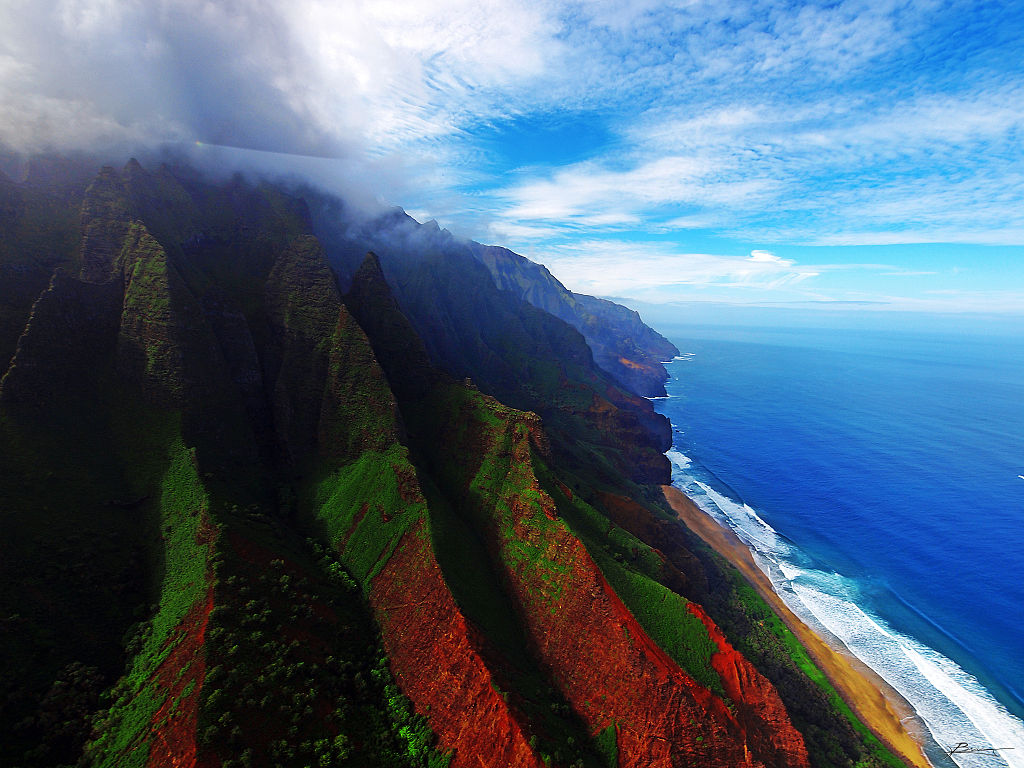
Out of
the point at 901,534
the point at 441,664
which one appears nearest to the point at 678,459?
the point at 901,534

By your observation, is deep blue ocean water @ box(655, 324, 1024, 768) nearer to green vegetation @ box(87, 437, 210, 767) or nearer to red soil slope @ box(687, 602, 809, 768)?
red soil slope @ box(687, 602, 809, 768)

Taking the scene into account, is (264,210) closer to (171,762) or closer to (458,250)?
(171,762)

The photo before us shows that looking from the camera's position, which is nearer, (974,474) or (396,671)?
(396,671)

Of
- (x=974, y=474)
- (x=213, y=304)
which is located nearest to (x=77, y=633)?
(x=213, y=304)

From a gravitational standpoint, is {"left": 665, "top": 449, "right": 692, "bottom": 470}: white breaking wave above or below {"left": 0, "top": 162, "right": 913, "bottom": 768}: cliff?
below

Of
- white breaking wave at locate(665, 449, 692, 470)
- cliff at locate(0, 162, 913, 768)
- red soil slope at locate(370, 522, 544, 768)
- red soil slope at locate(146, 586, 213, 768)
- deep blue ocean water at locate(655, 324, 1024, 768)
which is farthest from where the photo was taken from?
white breaking wave at locate(665, 449, 692, 470)

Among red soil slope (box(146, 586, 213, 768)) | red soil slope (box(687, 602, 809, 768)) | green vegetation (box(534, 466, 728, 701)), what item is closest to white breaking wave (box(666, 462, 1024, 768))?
red soil slope (box(687, 602, 809, 768))

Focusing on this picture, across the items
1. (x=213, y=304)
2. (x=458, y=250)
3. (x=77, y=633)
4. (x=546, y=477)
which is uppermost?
(x=458, y=250)
